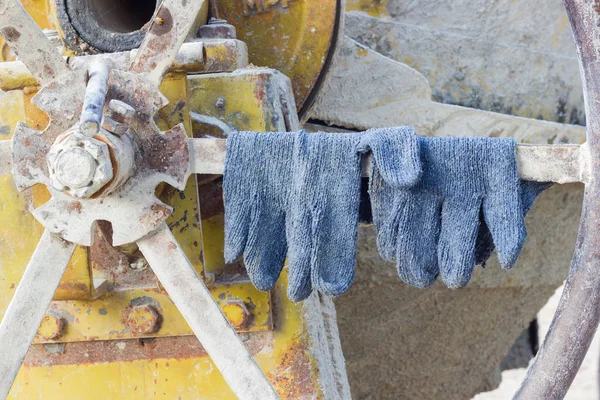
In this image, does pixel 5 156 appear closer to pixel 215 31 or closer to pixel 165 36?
pixel 165 36

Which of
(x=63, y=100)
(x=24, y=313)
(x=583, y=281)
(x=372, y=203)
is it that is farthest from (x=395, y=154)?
(x=24, y=313)

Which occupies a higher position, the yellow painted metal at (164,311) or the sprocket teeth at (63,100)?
the sprocket teeth at (63,100)

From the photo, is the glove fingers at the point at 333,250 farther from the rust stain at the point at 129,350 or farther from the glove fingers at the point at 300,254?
the rust stain at the point at 129,350

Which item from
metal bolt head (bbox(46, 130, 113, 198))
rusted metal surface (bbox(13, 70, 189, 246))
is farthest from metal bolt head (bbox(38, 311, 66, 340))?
metal bolt head (bbox(46, 130, 113, 198))

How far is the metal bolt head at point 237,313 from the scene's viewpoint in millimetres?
1803

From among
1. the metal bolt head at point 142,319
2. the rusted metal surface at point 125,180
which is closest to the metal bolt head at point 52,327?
the metal bolt head at point 142,319

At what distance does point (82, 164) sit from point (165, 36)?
283 millimetres

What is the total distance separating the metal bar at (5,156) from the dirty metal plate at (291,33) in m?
0.60

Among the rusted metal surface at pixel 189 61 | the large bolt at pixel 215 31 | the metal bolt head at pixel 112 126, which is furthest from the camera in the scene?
the large bolt at pixel 215 31

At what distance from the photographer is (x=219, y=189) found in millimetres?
1878

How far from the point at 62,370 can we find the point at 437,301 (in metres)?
1.17

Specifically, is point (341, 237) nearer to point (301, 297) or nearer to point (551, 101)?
point (301, 297)

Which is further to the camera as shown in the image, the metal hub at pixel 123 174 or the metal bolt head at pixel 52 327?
the metal bolt head at pixel 52 327

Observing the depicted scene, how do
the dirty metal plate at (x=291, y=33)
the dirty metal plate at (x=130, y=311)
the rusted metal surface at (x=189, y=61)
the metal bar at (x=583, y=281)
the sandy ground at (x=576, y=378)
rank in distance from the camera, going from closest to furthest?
the metal bar at (x=583, y=281), the rusted metal surface at (x=189, y=61), the dirty metal plate at (x=130, y=311), the dirty metal plate at (x=291, y=33), the sandy ground at (x=576, y=378)
